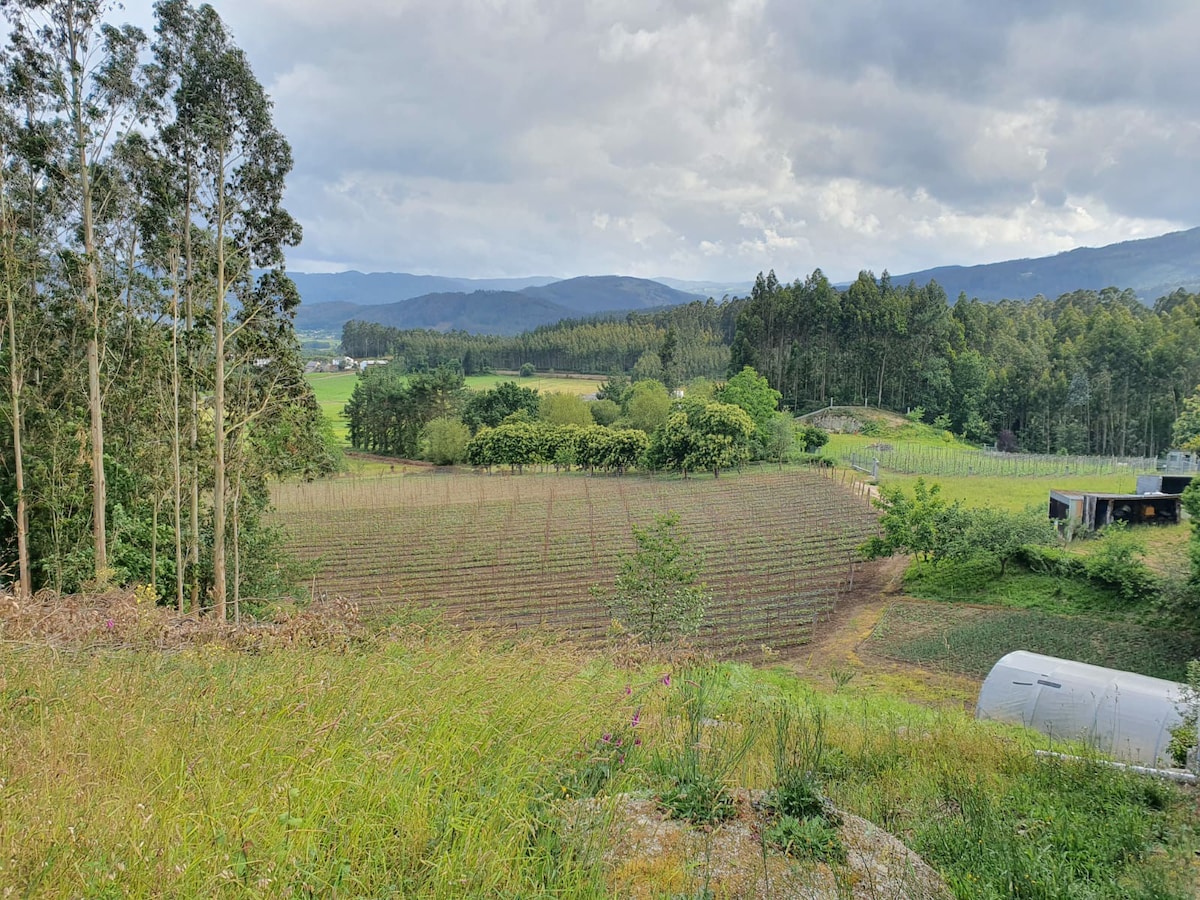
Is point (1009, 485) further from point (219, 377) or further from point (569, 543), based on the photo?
point (219, 377)

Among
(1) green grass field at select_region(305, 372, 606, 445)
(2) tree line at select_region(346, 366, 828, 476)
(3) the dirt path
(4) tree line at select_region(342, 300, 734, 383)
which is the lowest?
(3) the dirt path

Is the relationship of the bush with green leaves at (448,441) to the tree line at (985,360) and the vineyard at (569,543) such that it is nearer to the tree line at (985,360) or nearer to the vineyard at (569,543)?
the vineyard at (569,543)

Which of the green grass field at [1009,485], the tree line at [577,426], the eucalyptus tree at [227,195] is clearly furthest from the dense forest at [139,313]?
the tree line at [577,426]

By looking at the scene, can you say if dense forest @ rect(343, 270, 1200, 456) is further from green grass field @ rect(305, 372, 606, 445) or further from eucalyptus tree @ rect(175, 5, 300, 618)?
eucalyptus tree @ rect(175, 5, 300, 618)

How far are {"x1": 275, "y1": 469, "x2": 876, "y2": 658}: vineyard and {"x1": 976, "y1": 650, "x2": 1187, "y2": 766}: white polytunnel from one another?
4.86 metres

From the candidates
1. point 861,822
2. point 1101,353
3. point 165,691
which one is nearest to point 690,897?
point 861,822

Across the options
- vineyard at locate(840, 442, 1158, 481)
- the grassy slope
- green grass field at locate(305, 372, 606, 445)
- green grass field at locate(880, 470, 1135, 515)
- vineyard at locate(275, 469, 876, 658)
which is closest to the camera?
the grassy slope

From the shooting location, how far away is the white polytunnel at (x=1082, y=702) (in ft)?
30.2

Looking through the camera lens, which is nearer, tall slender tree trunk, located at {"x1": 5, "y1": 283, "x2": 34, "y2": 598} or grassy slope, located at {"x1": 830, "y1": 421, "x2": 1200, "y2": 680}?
tall slender tree trunk, located at {"x1": 5, "y1": 283, "x2": 34, "y2": 598}

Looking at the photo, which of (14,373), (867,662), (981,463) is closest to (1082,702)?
(867,662)

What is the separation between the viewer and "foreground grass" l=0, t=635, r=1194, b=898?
2236 mm

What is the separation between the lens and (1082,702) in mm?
10375

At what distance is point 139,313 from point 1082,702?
1914 centimetres

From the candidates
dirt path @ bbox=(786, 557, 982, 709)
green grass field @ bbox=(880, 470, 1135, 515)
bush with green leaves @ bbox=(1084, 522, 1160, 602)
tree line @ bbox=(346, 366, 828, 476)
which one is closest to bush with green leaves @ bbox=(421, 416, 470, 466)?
tree line @ bbox=(346, 366, 828, 476)
